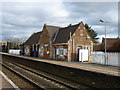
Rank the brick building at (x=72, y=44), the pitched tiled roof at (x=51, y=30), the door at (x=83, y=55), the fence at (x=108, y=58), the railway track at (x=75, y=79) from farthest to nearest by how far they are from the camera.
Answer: the pitched tiled roof at (x=51, y=30)
the brick building at (x=72, y=44)
the door at (x=83, y=55)
the fence at (x=108, y=58)
the railway track at (x=75, y=79)

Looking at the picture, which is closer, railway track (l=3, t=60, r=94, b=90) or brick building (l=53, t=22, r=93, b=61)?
railway track (l=3, t=60, r=94, b=90)

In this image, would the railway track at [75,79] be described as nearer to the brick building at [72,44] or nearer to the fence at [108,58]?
the fence at [108,58]

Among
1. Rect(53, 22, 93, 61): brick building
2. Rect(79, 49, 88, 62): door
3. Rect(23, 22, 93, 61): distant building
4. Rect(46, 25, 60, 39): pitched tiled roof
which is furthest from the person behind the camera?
Rect(46, 25, 60, 39): pitched tiled roof

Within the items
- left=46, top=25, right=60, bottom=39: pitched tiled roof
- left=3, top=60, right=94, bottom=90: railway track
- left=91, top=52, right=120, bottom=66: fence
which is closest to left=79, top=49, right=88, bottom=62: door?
left=91, top=52, right=120, bottom=66: fence

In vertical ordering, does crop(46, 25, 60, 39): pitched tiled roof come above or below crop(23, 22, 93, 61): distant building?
above

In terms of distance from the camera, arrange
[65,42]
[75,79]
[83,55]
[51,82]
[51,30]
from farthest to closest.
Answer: [51,30] < [65,42] < [83,55] < [51,82] < [75,79]

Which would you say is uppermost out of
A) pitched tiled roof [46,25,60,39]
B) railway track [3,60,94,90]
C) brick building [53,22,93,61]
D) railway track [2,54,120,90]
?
pitched tiled roof [46,25,60,39]

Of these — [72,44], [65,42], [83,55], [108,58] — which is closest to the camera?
[108,58]

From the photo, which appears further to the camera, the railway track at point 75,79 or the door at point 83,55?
the door at point 83,55

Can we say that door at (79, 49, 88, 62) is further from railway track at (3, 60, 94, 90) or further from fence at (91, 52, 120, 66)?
railway track at (3, 60, 94, 90)

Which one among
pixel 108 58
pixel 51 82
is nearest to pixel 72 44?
pixel 108 58

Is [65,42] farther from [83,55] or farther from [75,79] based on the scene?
[75,79]

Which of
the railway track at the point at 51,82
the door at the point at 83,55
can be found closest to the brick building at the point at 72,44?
the door at the point at 83,55

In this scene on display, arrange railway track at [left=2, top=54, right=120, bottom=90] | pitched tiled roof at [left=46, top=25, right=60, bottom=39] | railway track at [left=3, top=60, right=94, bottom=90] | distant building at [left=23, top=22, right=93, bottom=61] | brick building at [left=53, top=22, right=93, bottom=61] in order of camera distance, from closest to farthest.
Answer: railway track at [left=2, top=54, right=120, bottom=90] < railway track at [left=3, top=60, right=94, bottom=90] < brick building at [left=53, top=22, right=93, bottom=61] < distant building at [left=23, top=22, right=93, bottom=61] < pitched tiled roof at [left=46, top=25, right=60, bottom=39]
